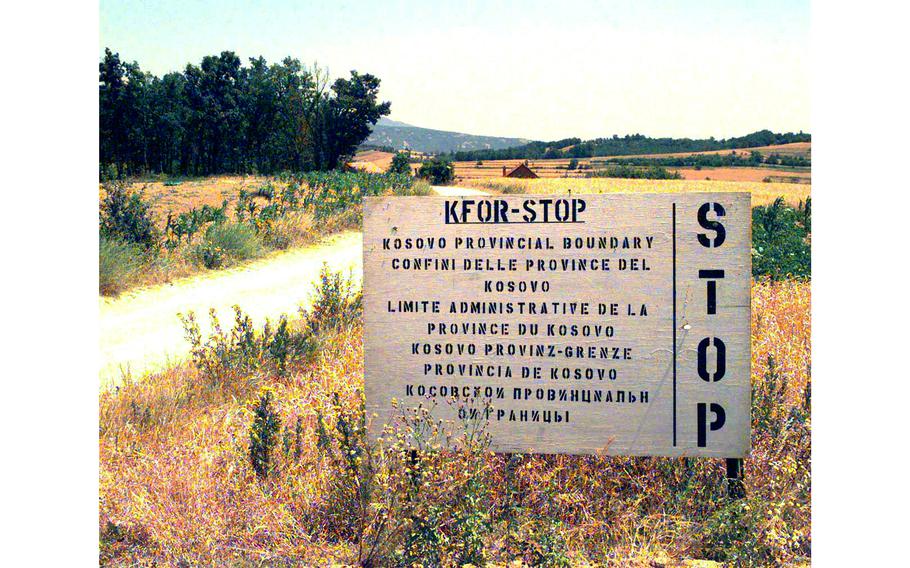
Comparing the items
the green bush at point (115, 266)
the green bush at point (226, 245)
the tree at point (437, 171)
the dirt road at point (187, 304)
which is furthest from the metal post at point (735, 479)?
the tree at point (437, 171)

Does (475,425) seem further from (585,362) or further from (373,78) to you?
(373,78)

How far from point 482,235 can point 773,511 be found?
2211mm

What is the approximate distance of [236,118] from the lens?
50219 mm

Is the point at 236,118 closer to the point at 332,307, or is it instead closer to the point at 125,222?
the point at 125,222

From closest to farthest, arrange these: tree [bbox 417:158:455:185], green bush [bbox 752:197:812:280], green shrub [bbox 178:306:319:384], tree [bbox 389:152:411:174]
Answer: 1. green shrub [bbox 178:306:319:384]
2. green bush [bbox 752:197:812:280]
3. tree [bbox 417:158:455:185]
4. tree [bbox 389:152:411:174]

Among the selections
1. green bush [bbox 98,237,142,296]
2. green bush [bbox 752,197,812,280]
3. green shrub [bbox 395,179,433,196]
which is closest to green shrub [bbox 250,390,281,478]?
green bush [bbox 752,197,812,280]

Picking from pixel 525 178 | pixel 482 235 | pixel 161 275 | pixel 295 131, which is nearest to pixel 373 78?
pixel 295 131

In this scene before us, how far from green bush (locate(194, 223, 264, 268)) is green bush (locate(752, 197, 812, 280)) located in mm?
8987

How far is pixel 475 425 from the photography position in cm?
455

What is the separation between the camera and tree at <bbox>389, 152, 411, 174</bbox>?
40.1 metres

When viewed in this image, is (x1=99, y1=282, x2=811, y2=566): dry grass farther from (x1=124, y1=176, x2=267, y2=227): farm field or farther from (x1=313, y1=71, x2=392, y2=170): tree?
(x1=313, y1=71, x2=392, y2=170): tree

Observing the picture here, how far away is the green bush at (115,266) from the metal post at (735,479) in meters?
9.70

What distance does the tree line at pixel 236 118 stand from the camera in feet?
155

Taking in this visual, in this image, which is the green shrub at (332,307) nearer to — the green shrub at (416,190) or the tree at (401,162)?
the green shrub at (416,190)
